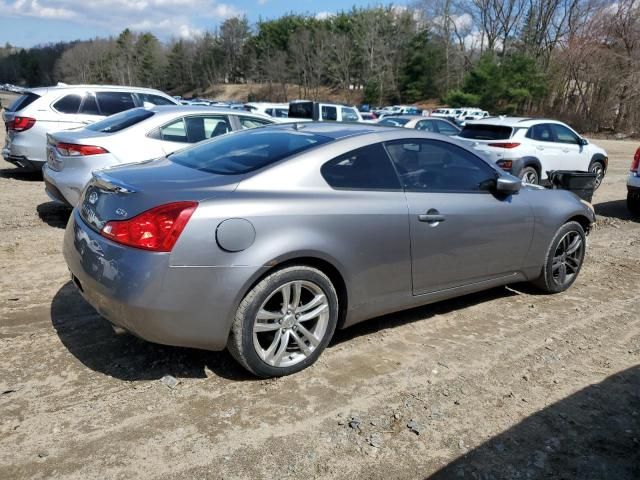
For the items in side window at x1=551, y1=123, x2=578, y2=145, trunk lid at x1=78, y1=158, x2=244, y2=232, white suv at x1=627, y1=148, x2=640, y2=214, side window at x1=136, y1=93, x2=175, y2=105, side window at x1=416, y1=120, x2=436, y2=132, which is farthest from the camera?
side window at x1=416, y1=120, x2=436, y2=132

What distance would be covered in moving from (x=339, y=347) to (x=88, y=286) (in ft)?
5.61

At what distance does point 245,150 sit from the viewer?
3.76 metres

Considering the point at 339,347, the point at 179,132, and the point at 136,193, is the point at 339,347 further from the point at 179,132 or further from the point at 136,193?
the point at 179,132

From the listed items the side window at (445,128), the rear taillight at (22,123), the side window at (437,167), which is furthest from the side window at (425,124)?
the side window at (437,167)

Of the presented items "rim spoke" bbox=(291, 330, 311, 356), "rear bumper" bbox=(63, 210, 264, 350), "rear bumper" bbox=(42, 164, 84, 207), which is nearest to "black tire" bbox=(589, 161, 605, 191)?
"rear bumper" bbox=(42, 164, 84, 207)

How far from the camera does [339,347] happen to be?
3.83 meters

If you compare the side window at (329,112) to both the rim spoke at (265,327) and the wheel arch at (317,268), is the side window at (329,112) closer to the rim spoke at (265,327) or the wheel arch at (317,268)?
the wheel arch at (317,268)

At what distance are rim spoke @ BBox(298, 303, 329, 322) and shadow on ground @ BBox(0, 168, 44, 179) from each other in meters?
8.61

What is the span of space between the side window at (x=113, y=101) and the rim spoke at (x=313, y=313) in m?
7.95

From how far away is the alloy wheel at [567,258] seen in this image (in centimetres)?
501

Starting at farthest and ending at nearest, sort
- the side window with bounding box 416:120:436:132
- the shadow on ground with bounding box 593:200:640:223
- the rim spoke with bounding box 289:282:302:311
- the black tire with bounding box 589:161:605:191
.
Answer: the side window with bounding box 416:120:436:132 → the black tire with bounding box 589:161:605:191 → the shadow on ground with bounding box 593:200:640:223 → the rim spoke with bounding box 289:282:302:311

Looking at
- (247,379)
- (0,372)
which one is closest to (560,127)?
(247,379)

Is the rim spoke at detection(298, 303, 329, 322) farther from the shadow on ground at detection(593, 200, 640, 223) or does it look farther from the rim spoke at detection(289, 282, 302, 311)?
the shadow on ground at detection(593, 200, 640, 223)

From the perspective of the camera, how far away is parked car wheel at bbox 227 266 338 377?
3096 millimetres
